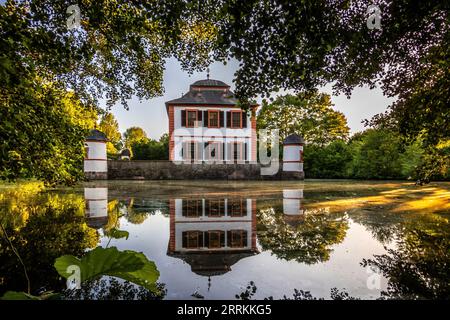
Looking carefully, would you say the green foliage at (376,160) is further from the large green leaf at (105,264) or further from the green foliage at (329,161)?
the large green leaf at (105,264)

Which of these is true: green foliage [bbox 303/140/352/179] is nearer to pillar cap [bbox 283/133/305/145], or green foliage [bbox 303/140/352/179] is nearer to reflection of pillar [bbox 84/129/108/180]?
pillar cap [bbox 283/133/305/145]

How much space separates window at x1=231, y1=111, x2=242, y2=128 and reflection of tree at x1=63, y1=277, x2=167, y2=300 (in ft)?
79.6

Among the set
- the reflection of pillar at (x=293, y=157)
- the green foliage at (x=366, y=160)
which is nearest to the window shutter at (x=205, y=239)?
the green foliage at (x=366, y=160)

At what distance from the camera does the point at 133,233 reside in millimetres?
4156

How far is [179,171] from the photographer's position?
775 inches

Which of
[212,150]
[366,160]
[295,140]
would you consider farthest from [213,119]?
[366,160]

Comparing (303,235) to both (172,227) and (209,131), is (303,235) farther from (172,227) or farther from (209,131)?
(209,131)

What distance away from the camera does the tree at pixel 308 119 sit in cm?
3638

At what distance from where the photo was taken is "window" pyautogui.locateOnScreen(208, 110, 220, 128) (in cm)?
2566

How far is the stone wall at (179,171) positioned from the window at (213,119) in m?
6.95

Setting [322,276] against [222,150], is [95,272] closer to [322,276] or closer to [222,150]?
[322,276]

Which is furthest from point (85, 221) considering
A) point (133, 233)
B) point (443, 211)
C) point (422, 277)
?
point (443, 211)

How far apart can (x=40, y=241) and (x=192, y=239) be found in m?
2.12
